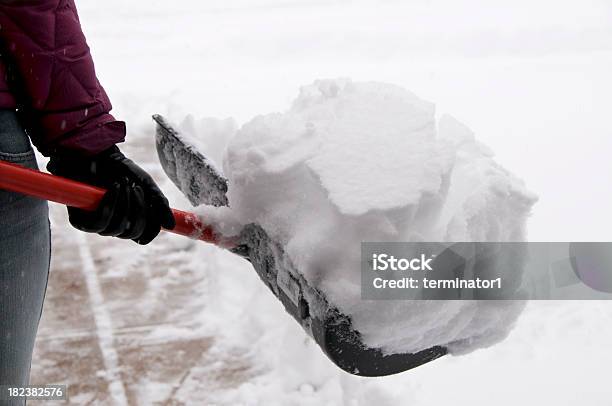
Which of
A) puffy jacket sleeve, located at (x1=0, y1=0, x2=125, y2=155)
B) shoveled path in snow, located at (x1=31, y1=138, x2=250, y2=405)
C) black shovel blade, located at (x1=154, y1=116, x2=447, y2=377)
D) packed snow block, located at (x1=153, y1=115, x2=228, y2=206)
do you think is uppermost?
puffy jacket sleeve, located at (x1=0, y1=0, x2=125, y2=155)

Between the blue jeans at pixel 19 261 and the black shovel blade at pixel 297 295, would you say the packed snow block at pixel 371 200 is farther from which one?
the blue jeans at pixel 19 261

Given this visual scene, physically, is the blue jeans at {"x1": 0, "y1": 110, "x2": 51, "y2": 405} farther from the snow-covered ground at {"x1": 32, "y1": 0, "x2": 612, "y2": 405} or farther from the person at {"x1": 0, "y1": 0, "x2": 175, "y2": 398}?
the snow-covered ground at {"x1": 32, "y1": 0, "x2": 612, "y2": 405}

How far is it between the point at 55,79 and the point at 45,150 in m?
0.17

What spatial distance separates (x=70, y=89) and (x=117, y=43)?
7.12 m

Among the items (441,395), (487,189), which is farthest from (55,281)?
(487,189)

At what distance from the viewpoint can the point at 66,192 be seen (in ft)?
5.24

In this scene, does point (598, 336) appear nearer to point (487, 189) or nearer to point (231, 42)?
point (487, 189)

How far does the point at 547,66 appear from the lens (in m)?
6.40

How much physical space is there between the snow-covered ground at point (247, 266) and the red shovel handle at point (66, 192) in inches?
44.3

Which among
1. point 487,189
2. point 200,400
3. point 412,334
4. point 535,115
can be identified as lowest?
point 200,400

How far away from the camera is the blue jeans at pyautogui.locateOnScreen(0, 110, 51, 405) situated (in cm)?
150

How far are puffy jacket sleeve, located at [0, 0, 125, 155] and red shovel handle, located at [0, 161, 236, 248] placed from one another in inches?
4.7

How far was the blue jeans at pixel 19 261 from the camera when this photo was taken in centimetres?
150

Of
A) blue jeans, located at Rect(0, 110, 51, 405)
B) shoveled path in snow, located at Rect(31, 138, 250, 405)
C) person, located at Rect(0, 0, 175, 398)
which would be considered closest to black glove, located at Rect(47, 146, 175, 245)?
person, located at Rect(0, 0, 175, 398)
